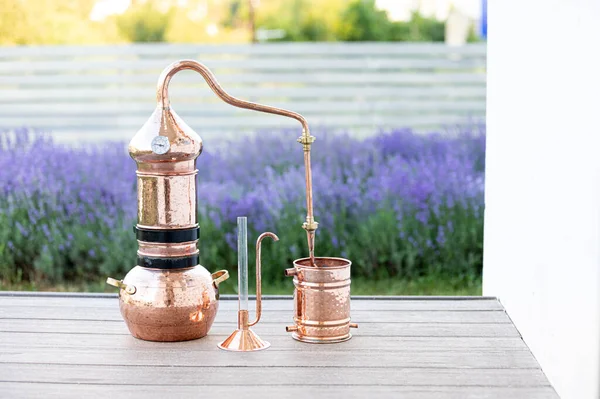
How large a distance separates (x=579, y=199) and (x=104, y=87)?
3.91 m

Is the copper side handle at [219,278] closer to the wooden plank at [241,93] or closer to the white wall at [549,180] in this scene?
the white wall at [549,180]

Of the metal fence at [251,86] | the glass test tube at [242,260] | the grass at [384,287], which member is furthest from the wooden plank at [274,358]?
the metal fence at [251,86]

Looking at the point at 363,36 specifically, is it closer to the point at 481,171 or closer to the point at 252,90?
the point at 252,90

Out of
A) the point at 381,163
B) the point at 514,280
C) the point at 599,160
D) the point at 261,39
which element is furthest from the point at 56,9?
the point at 599,160

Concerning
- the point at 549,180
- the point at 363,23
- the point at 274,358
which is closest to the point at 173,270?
the point at 274,358

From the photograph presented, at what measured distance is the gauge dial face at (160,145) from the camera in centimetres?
179

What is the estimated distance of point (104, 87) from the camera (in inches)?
199

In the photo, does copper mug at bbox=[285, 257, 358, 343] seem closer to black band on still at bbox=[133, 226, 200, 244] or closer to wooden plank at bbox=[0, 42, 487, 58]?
black band on still at bbox=[133, 226, 200, 244]

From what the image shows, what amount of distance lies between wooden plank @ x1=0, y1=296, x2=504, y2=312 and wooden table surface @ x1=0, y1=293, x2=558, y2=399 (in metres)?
0.01

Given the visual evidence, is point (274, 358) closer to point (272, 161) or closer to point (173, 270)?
point (173, 270)

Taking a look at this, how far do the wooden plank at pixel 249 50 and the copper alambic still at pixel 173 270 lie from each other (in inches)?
120

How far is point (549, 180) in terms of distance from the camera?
5.90ft

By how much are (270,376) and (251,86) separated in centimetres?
353

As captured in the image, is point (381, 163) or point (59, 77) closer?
point (381, 163)
